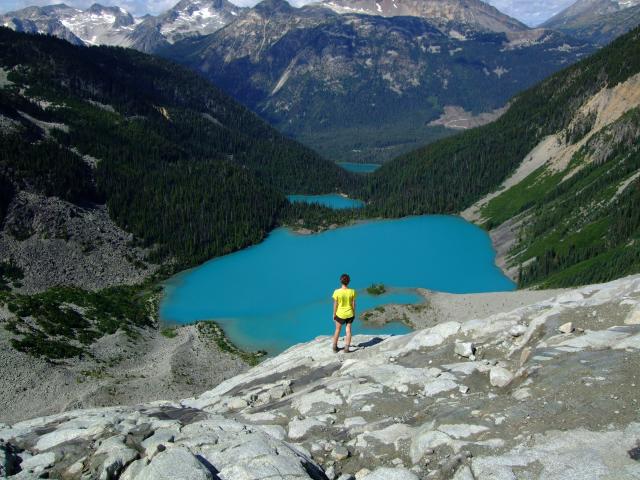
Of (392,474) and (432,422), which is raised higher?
(392,474)

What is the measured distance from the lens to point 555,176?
128m

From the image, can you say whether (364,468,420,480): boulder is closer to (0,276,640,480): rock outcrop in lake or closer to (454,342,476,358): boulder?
(0,276,640,480): rock outcrop in lake

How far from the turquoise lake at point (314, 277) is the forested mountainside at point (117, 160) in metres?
10.7

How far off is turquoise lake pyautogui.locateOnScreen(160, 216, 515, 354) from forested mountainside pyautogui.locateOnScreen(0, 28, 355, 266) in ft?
35.1

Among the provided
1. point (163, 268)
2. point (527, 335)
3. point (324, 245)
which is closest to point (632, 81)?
point (324, 245)

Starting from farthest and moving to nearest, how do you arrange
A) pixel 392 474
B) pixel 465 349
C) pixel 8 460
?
1. pixel 465 349
2. pixel 8 460
3. pixel 392 474

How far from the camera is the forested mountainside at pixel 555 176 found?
85.6 meters

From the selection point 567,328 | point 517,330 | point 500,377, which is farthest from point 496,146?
point 500,377

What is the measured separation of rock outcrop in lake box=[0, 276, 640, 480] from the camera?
12.8m

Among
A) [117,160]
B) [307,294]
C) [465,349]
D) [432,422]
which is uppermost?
[432,422]

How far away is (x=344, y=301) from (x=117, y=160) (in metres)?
112

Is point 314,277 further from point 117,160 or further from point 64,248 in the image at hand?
point 117,160

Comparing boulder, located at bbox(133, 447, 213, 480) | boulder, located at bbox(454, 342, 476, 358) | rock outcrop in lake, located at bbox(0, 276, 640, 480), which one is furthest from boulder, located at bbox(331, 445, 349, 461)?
boulder, located at bbox(454, 342, 476, 358)

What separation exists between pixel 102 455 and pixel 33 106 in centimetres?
12765
